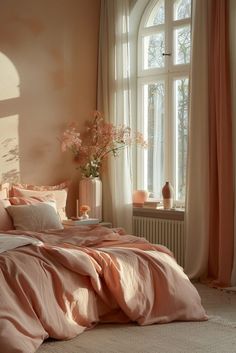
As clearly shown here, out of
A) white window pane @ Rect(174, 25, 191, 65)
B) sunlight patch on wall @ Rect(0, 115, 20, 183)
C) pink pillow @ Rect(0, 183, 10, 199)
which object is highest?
white window pane @ Rect(174, 25, 191, 65)

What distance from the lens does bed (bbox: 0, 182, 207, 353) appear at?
12.0 feet

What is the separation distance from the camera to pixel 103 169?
677 cm

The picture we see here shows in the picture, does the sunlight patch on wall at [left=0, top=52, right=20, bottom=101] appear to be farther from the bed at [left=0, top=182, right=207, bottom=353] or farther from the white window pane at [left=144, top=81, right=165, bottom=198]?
the bed at [left=0, top=182, right=207, bottom=353]

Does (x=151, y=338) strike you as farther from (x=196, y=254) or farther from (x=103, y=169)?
(x=103, y=169)

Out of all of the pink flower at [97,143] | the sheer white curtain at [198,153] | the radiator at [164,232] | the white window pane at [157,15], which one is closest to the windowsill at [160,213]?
the radiator at [164,232]

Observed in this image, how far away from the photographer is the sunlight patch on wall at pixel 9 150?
5887mm

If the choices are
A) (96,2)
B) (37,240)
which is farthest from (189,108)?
(37,240)

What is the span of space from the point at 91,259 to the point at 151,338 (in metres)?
0.70

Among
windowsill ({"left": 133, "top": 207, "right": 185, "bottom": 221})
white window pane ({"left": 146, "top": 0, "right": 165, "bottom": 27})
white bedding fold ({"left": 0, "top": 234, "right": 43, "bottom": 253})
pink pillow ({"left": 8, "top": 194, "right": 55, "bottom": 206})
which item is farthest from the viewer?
white window pane ({"left": 146, "top": 0, "right": 165, "bottom": 27})

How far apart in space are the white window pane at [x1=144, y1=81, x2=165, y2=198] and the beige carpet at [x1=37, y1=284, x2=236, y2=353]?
2432 millimetres

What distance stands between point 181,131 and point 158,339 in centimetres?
305

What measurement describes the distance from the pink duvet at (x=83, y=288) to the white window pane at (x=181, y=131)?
183 centimetres

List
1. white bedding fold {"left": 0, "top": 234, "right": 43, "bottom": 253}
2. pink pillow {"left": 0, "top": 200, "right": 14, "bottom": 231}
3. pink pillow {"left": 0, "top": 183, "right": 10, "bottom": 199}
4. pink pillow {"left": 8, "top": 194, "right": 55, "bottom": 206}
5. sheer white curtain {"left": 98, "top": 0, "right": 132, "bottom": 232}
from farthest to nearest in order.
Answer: sheer white curtain {"left": 98, "top": 0, "right": 132, "bottom": 232}
pink pillow {"left": 0, "top": 183, "right": 10, "bottom": 199}
pink pillow {"left": 8, "top": 194, "right": 55, "bottom": 206}
pink pillow {"left": 0, "top": 200, "right": 14, "bottom": 231}
white bedding fold {"left": 0, "top": 234, "right": 43, "bottom": 253}

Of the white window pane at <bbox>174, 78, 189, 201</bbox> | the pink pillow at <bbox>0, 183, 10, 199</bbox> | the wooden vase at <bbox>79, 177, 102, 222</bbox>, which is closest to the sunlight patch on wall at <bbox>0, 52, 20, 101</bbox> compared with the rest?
the pink pillow at <bbox>0, 183, 10, 199</bbox>
